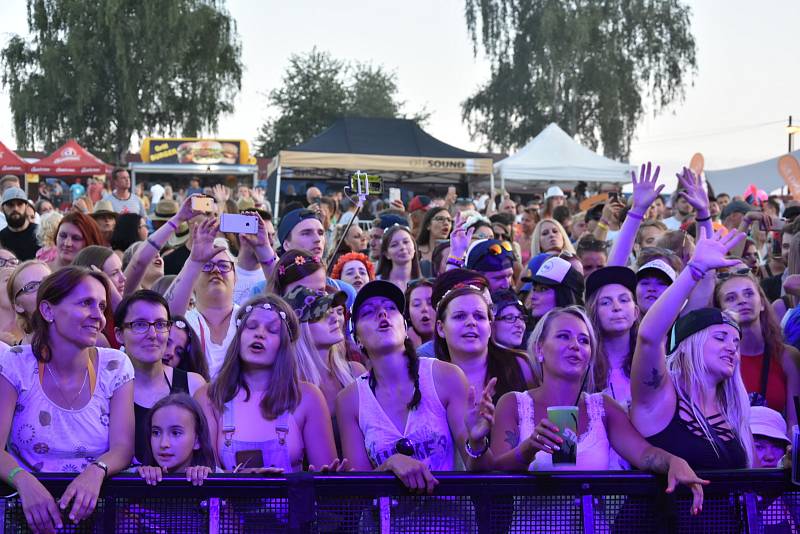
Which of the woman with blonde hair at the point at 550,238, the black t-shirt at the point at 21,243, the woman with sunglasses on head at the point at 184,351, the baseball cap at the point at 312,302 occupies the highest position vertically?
the black t-shirt at the point at 21,243

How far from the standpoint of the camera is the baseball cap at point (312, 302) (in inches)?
183

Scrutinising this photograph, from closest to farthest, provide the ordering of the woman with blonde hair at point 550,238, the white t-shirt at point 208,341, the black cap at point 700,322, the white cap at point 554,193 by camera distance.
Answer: the black cap at point 700,322
the white t-shirt at point 208,341
the woman with blonde hair at point 550,238
the white cap at point 554,193

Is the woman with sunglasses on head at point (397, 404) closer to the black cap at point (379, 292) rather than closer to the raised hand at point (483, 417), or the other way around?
the black cap at point (379, 292)

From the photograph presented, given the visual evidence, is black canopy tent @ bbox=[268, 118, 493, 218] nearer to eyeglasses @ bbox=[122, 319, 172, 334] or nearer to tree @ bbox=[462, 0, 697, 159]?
eyeglasses @ bbox=[122, 319, 172, 334]

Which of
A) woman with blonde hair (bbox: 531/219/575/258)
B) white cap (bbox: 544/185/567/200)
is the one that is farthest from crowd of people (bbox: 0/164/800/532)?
white cap (bbox: 544/185/567/200)

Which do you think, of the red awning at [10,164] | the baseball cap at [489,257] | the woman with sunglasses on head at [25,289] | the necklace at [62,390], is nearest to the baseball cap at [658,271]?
the baseball cap at [489,257]

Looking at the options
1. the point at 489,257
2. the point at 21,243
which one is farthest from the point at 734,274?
the point at 21,243

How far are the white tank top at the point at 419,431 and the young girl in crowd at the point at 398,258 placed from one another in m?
2.89

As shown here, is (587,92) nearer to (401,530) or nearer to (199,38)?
(199,38)

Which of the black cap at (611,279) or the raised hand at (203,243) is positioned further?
the raised hand at (203,243)

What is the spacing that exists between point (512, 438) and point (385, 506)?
2.57 feet

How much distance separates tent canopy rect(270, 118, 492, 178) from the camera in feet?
61.1

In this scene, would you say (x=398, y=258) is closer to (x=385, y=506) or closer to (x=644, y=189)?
(x=644, y=189)

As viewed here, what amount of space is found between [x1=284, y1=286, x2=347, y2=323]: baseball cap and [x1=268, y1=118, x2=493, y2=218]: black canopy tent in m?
13.1
